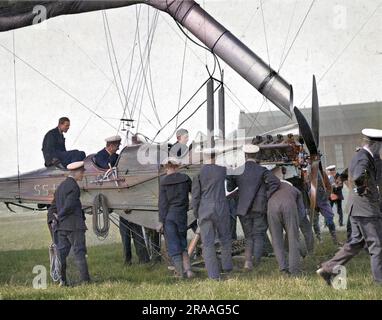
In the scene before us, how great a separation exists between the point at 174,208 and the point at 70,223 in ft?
3.72

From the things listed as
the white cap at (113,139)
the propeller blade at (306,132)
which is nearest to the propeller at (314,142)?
the propeller blade at (306,132)

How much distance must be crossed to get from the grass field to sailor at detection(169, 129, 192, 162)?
121 centimetres

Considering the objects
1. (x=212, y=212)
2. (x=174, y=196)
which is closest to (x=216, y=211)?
(x=212, y=212)

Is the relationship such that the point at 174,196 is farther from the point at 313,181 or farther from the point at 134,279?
the point at 313,181

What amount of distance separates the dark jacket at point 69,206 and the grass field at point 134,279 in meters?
0.42

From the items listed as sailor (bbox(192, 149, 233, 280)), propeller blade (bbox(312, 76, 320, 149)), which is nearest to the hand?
sailor (bbox(192, 149, 233, 280))

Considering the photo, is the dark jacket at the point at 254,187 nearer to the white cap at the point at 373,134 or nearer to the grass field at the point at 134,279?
the grass field at the point at 134,279

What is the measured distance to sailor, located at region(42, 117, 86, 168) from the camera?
21.7 feet

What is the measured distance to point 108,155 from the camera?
6.76 meters
